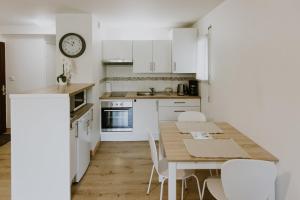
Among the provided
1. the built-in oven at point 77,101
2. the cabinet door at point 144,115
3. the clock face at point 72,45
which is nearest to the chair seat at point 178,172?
the built-in oven at point 77,101

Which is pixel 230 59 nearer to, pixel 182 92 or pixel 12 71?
pixel 182 92

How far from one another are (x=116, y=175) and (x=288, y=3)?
9.98 ft

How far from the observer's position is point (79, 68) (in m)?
5.17

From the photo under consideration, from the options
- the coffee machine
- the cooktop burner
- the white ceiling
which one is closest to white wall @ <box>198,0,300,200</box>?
the white ceiling

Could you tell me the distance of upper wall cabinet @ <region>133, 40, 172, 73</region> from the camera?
6.28 meters

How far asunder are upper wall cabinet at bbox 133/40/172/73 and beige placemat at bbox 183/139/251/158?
11.3 ft

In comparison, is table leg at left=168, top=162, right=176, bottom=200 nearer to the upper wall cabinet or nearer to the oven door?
the oven door

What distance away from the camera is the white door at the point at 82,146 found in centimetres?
394

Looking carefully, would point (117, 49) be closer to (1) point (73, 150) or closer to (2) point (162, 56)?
(2) point (162, 56)

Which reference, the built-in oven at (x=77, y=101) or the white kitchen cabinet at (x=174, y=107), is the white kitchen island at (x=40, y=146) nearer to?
the built-in oven at (x=77, y=101)

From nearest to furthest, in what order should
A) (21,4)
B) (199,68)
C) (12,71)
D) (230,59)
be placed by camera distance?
(230,59)
(21,4)
(199,68)
(12,71)

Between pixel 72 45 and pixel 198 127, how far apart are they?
2.61 meters

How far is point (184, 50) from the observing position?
6141 mm

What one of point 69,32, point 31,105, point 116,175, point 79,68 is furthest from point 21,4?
point 116,175
